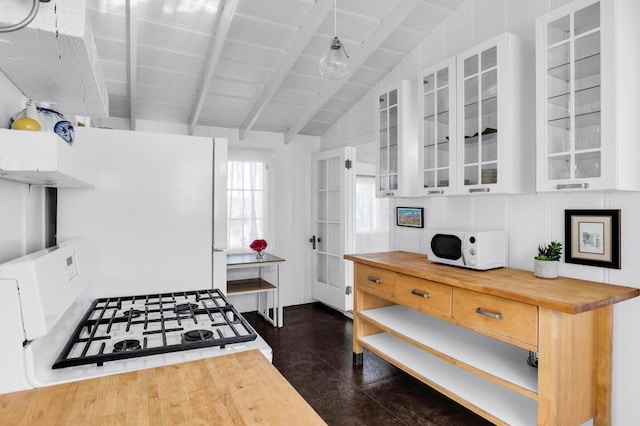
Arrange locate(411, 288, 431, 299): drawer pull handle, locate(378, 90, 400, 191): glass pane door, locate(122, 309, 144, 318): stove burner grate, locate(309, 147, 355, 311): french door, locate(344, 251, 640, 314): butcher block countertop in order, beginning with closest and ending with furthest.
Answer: locate(122, 309, 144, 318): stove burner grate < locate(344, 251, 640, 314): butcher block countertop < locate(411, 288, 431, 299): drawer pull handle < locate(378, 90, 400, 191): glass pane door < locate(309, 147, 355, 311): french door

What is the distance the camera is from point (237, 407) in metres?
0.85

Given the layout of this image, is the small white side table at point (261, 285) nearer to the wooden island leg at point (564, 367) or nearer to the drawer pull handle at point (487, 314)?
the drawer pull handle at point (487, 314)

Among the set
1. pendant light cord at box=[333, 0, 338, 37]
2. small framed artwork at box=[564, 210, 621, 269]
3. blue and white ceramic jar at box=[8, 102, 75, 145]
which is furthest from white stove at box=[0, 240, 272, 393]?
pendant light cord at box=[333, 0, 338, 37]

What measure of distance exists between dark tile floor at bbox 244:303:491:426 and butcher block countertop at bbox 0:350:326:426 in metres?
1.57

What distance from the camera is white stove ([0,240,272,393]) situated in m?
0.95

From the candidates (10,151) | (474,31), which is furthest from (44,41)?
(474,31)

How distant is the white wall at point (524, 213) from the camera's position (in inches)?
74.1

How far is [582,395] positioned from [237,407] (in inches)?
72.4

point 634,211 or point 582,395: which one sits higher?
point 634,211

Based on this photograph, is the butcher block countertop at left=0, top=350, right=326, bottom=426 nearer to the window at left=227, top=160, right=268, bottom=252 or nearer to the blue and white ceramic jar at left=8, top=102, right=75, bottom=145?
the blue and white ceramic jar at left=8, top=102, right=75, bottom=145

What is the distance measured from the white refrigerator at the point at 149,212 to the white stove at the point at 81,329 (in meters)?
0.24

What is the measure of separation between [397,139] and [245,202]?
232 cm

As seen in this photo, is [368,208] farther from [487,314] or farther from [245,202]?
[487,314]

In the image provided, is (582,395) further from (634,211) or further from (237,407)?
(237,407)
